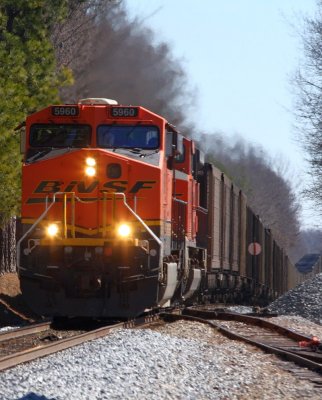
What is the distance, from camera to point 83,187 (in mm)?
14141

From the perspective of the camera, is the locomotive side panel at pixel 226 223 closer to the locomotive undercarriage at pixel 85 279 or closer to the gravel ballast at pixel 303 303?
the gravel ballast at pixel 303 303

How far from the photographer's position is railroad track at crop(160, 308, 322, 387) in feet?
34.1

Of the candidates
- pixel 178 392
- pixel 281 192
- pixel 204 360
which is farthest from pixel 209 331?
pixel 281 192

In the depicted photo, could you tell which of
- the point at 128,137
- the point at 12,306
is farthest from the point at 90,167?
the point at 12,306

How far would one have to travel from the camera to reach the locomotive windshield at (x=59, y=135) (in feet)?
47.4

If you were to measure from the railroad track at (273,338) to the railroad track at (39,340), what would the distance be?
4.68 feet

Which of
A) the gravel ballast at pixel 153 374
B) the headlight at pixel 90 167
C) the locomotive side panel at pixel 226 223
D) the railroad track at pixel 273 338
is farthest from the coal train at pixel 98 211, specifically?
the locomotive side panel at pixel 226 223

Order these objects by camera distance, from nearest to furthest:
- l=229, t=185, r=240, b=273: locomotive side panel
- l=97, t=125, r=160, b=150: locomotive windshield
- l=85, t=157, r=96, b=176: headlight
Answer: l=85, t=157, r=96, b=176: headlight, l=97, t=125, r=160, b=150: locomotive windshield, l=229, t=185, r=240, b=273: locomotive side panel

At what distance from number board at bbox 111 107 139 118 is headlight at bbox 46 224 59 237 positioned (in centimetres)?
202

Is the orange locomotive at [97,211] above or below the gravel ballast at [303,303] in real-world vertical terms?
above

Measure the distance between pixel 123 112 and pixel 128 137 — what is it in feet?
1.31

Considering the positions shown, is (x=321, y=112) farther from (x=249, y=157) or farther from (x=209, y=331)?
(x=249, y=157)

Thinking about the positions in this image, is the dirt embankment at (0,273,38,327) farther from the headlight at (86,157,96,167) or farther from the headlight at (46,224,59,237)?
the headlight at (86,157,96,167)

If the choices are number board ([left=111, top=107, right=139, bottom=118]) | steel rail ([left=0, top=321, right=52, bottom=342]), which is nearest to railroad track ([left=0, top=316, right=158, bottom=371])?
steel rail ([left=0, top=321, right=52, bottom=342])
